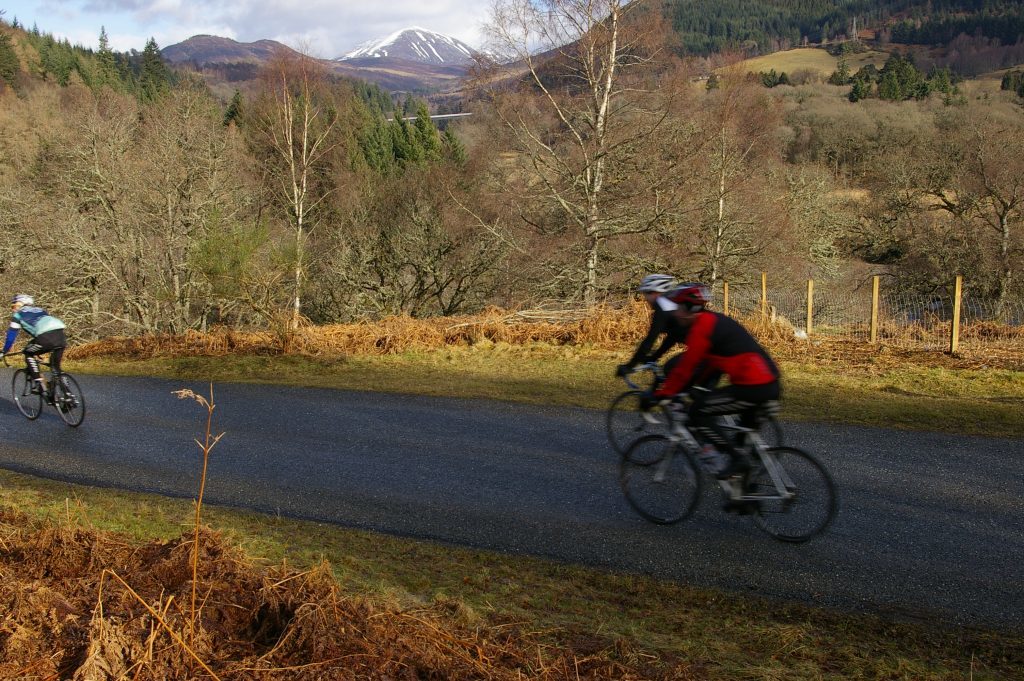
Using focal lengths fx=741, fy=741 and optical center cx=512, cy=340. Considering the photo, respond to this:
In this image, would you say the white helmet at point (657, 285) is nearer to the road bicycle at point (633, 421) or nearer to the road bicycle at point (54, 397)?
the road bicycle at point (633, 421)

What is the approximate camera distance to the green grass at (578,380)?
1005 centimetres

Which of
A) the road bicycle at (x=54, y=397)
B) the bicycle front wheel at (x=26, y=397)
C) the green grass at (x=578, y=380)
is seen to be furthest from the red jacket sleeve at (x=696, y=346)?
the bicycle front wheel at (x=26, y=397)

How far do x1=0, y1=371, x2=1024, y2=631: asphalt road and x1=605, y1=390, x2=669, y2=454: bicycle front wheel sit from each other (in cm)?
25

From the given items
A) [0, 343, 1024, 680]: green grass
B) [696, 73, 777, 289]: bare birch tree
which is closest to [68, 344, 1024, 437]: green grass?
[0, 343, 1024, 680]: green grass

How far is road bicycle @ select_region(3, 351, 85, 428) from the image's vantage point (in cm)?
1111

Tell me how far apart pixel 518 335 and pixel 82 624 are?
14309 millimetres

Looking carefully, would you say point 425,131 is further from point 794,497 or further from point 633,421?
point 794,497

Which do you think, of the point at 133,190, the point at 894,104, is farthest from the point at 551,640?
the point at 894,104

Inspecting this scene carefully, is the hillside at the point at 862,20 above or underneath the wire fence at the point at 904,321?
above

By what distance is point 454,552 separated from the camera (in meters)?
5.82

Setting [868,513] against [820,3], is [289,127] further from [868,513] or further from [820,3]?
[820,3]

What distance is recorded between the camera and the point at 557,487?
24.0 ft

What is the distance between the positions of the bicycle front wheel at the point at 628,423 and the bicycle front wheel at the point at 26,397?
9.01 metres

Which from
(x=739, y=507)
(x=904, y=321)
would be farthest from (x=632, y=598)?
(x=904, y=321)
